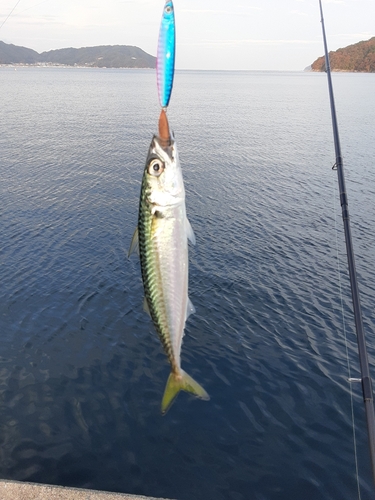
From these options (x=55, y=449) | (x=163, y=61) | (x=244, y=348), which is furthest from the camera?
(x=244, y=348)

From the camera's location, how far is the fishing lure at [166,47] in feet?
11.2

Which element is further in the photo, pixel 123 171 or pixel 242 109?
pixel 242 109

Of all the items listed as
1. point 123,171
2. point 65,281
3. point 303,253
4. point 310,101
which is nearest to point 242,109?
point 310,101

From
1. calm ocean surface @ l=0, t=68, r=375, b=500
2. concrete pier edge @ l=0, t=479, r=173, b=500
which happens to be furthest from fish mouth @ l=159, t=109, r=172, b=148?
calm ocean surface @ l=0, t=68, r=375, b=500

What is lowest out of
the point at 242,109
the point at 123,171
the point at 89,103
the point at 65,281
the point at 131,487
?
the point at 131,487

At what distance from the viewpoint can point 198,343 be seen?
1969 cm

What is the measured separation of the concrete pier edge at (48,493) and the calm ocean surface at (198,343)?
158 inches

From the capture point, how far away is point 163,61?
138 inches

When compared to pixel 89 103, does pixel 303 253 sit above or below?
below

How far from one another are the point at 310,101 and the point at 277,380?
110367mm

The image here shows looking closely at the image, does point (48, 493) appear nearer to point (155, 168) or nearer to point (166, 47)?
point (155, 168)

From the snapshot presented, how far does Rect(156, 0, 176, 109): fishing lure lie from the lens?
11.2 ft

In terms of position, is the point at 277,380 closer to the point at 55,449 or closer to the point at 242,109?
the point at 55,449

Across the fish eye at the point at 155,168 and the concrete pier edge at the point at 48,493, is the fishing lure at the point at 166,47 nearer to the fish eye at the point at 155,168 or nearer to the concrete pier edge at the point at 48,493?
the fish eye at the point at 155,168
